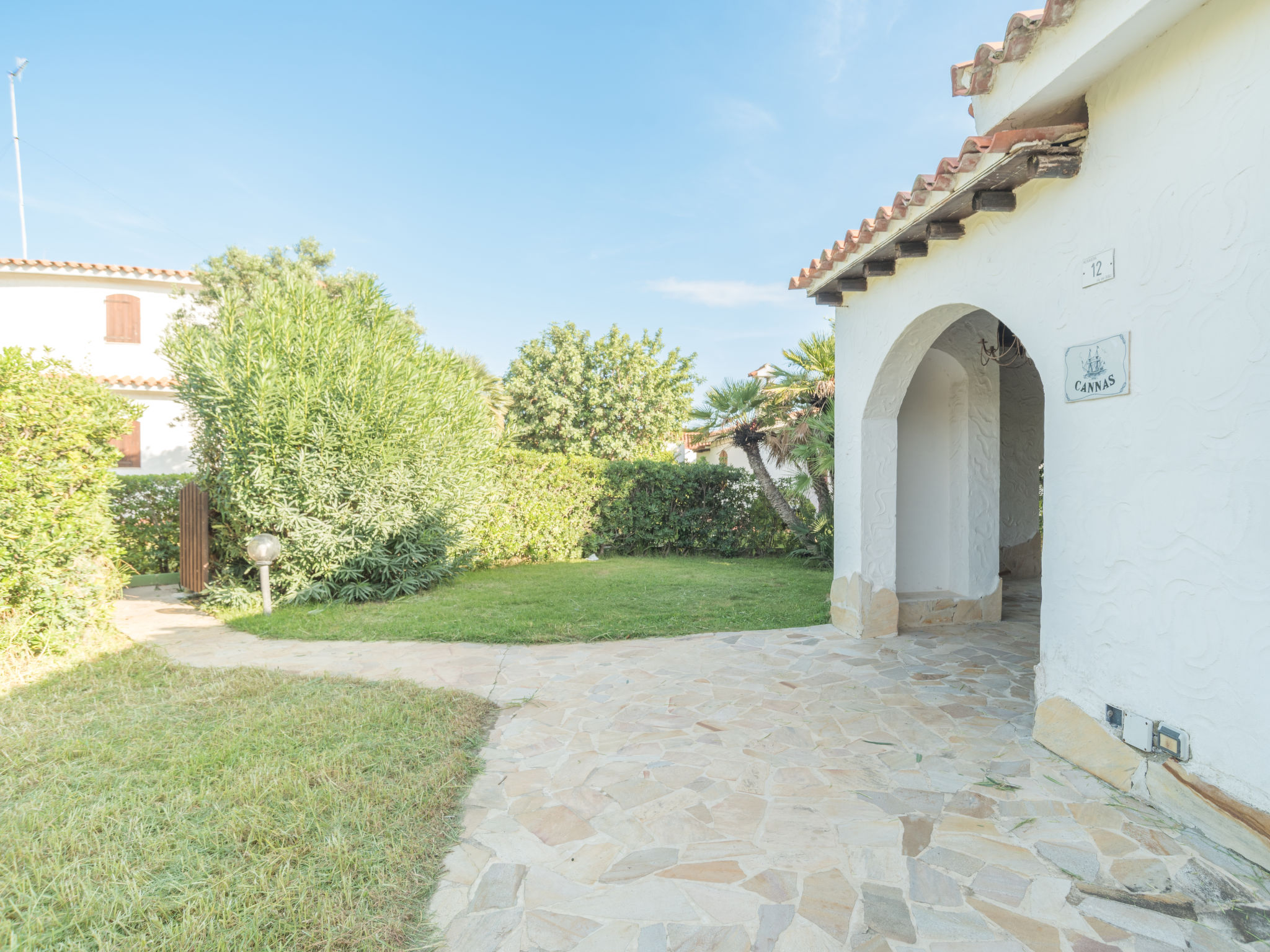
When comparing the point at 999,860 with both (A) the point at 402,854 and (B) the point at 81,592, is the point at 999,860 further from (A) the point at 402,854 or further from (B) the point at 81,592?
(B) the point at 81,592

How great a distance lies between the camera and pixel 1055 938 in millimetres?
2166

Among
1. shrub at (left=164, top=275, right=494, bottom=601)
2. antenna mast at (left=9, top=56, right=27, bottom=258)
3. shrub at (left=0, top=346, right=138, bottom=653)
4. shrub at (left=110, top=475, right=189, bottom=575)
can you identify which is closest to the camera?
shrub at (left=0, top=346, right=138, bottom=653)

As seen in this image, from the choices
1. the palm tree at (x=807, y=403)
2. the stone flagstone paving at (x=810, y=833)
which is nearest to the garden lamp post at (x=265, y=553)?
the stone flagstone paving at (x=810, y=833)

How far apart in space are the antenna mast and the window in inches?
112

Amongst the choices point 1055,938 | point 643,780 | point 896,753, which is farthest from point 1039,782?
point 643,780

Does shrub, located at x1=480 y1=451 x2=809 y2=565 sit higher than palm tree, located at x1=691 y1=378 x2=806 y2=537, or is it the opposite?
palm tree, located at x1=691 y1=378 x2=806 y2=537

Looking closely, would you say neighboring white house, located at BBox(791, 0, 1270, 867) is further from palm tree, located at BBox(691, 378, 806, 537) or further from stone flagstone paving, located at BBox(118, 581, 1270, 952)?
palm tree, located at BBox(691, 378, 806, 537)

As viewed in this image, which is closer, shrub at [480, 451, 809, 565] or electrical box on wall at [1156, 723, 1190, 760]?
electrical box on wall at [1156, 723, 1190, 760]

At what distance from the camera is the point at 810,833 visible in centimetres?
Result: 288

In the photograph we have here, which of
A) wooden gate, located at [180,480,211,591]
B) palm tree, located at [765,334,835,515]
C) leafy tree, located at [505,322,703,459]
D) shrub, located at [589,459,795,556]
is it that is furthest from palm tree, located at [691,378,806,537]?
leafy tree, located at [505,322,703,459]

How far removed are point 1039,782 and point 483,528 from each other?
386 inches

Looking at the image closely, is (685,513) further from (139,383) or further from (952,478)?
(139,383)

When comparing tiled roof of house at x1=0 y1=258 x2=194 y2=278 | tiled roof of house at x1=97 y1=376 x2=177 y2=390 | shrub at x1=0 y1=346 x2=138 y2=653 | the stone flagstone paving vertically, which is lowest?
the stone flagstone paving

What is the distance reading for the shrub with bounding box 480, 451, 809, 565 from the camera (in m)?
12.1
